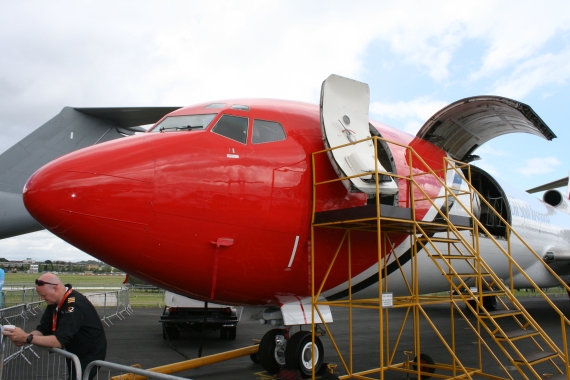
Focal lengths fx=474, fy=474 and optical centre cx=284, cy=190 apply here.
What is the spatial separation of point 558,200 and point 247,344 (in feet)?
47.2

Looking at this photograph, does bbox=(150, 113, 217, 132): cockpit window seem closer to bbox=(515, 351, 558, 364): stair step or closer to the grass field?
bbox=(515, 351, 558, 364): stair step

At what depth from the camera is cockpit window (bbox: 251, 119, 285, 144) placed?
22.3 feet

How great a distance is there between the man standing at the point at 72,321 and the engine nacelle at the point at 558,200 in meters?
18.5

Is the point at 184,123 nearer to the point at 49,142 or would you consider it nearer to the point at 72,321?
the point at 72,321

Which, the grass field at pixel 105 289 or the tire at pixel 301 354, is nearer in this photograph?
the tire at pixel 301 354

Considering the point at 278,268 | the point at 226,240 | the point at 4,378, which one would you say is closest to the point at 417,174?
the point at 278,268

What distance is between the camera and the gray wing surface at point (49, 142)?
12734 millimetres

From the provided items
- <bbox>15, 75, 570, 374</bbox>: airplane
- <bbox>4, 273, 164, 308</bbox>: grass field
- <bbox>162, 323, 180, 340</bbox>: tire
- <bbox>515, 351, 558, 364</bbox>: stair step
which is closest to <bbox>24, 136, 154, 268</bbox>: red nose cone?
<bbox>15, 75, 570, 374</bbox>: airplane

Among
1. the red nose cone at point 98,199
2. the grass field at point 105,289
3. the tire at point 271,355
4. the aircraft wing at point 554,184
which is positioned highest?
the aircraft wing at point 554,184

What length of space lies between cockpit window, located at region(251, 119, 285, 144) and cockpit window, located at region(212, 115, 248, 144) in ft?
0.49

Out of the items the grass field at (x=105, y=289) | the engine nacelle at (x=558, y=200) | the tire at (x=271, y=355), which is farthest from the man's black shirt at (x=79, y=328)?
the engine nacelle at (x=558, y=200)

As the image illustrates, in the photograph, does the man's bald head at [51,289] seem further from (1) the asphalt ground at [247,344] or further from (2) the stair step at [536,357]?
(2) the stair step at [536,357]

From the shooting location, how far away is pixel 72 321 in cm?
479

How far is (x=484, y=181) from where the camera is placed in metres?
12.5
